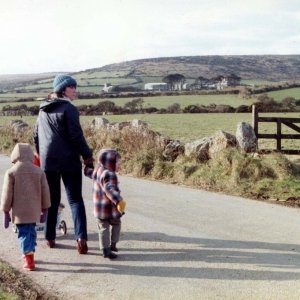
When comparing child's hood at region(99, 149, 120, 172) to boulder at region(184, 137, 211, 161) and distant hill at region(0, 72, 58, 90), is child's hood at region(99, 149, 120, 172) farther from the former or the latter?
distant hill at region(0, 72, 58, 90)

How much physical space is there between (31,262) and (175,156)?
642 centimetres

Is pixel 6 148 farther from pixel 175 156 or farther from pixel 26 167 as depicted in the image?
pixel 26 167

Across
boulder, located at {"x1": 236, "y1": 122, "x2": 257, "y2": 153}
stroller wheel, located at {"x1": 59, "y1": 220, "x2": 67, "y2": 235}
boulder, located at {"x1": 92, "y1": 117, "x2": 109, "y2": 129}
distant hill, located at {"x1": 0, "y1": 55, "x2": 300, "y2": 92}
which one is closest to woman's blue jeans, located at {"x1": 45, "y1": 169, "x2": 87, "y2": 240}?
stroller wheel, located at {"x1": 59, "y1": 220, "x2": 67, "y2": 235}

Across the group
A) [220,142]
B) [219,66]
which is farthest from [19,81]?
[220,142]

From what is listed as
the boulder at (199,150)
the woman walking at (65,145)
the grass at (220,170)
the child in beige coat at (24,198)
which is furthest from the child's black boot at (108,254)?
the boulder at (199,150)

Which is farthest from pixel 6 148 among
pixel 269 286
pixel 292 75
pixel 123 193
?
pixel 292 75

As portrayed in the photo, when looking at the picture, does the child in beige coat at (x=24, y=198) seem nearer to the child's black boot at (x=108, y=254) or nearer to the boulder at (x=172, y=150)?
the child's black boot at (x=108, y=254)

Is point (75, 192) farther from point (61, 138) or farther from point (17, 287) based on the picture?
point (17, 287)

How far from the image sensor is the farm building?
63.4 meters

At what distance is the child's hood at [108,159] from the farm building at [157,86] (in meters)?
57.4

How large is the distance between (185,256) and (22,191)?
1.85 metres

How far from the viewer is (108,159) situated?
17.8 feet

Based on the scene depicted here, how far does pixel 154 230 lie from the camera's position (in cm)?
656

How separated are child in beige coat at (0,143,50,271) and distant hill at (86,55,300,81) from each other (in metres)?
68.6
